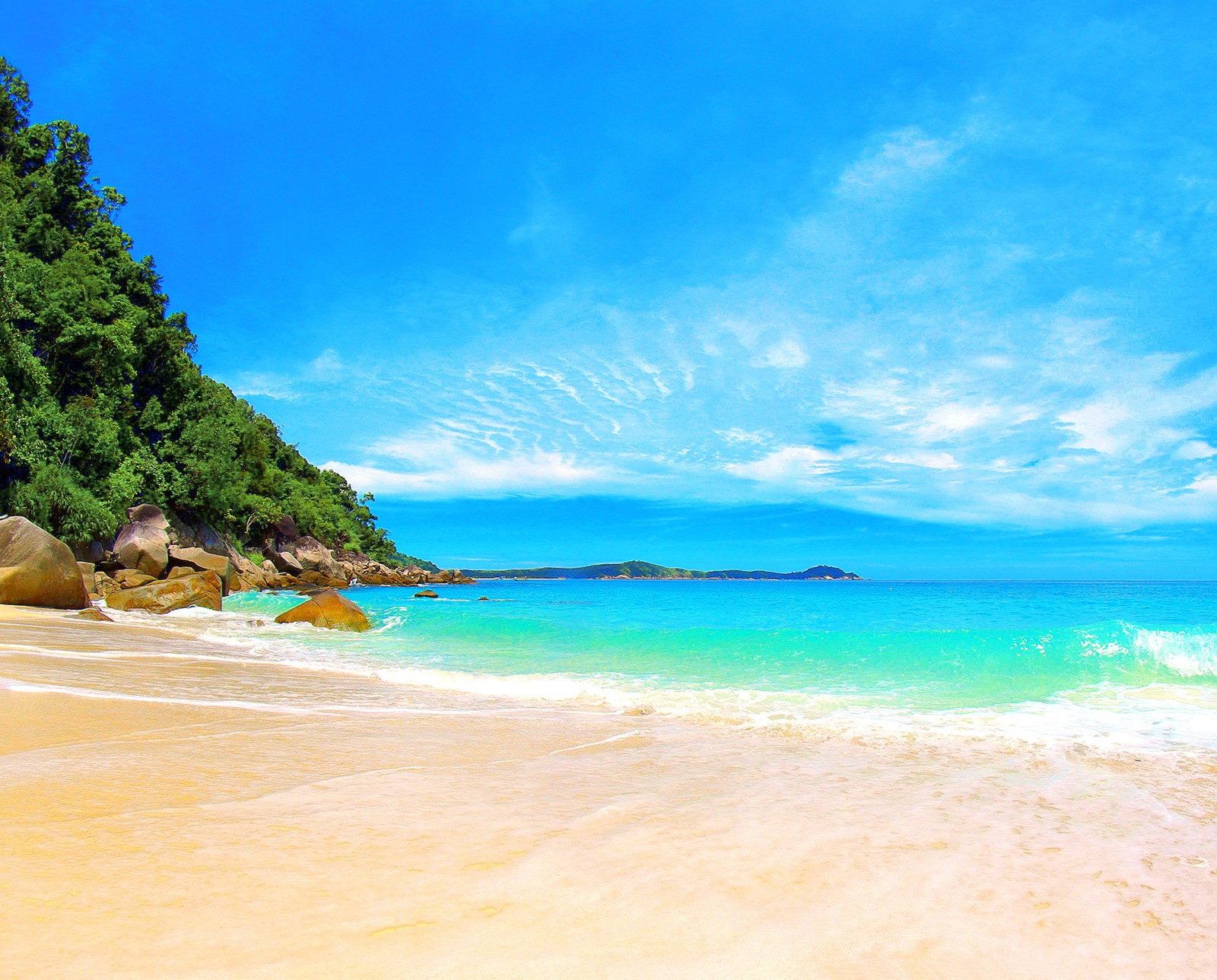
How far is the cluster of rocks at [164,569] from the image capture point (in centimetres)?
1639

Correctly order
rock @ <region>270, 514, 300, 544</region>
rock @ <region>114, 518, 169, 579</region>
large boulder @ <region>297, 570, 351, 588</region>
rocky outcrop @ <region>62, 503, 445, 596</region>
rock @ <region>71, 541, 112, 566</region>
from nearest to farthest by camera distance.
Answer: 1. rock @ <region>71, 541, 112, 566</region>
2. rocky outcrop @ <region>62, 503, 445, 596</region>
3. rock @ <region>114, 518, 169, 579</region>
4. large boulder @ <region>297, 570, 351, 588</region>
5. rock @ <region>270, 514, 300, 544</region>

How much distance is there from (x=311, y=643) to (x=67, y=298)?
25688mm

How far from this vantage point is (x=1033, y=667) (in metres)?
11.3

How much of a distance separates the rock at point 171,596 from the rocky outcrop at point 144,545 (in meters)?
7.06

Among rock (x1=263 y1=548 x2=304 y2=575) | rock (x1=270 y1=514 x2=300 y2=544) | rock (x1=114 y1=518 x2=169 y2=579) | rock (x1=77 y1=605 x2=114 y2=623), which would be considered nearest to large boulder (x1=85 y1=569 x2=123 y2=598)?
rock (x1=114 y1=518 x2=169 y2=579)

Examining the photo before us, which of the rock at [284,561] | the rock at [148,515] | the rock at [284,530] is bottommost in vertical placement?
the rock at [284,561]

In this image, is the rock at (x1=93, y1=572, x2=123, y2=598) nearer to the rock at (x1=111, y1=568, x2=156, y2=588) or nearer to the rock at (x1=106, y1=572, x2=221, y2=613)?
the rock at (x1=111, y1=568, x2=156, y2=588)

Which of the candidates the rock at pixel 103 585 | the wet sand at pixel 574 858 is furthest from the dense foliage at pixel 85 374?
the wet sand at pixel 574 858

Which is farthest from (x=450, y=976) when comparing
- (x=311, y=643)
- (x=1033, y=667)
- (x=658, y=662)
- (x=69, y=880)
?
(x=311, y=643)

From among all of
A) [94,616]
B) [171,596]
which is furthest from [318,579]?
[94,616]

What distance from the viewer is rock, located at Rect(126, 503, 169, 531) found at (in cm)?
2991

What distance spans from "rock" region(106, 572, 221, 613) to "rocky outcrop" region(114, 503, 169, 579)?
7.06m

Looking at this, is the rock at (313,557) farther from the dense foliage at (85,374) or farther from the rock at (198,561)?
the rock at (198,561)

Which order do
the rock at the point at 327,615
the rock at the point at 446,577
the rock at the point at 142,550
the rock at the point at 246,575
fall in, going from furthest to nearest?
the rock at the point at 446,577 < the rock at the point at 246,575 < the rock at the point at 142,550 < the rock at the point at 327,615
